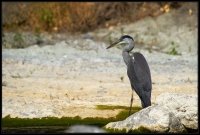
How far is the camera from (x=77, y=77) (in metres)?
20.6

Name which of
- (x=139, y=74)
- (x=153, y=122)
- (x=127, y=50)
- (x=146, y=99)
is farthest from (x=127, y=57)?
(x=153, y=122)

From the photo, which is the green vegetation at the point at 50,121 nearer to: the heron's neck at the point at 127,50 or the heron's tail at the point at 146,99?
the heron's tail at the point at 146,99

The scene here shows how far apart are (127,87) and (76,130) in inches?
380

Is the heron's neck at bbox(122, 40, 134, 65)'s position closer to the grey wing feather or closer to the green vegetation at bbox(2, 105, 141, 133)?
the grey wing feather

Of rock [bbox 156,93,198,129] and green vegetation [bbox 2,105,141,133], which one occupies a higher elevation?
rock [bbox 156,93,198,129]

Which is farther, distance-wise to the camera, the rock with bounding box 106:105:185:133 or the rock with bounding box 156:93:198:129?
the rock with bounding box 156:93:198:129

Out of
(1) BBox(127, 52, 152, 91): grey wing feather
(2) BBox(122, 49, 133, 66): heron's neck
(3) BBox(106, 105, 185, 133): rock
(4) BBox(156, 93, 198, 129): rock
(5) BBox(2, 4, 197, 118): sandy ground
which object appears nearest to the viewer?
(3) BBox(106, 105, 185, 133): rock

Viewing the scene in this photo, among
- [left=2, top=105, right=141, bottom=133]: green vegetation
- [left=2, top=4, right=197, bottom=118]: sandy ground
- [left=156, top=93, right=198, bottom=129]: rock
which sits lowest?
[left=2, top=105, right=141, bottom=133]: green vegetation

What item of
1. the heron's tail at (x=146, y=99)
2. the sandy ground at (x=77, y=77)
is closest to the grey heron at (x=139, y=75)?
the heron's tail at (x=146, y=99)

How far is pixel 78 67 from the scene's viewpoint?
22422 mm

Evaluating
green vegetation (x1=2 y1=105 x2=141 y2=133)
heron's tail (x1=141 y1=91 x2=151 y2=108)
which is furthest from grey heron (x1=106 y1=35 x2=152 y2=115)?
green vegetation (x1=2 y1=105 x2=141 y2=133)

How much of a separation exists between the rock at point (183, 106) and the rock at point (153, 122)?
11.1 inches

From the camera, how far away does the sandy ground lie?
15984 millimetres

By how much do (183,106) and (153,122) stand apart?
0.91 m
